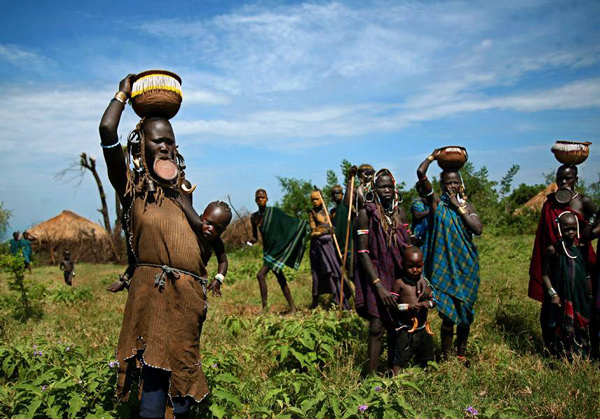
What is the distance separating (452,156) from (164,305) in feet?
10.8

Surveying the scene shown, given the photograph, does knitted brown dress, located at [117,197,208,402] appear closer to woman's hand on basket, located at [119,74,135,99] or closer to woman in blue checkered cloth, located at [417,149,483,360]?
woman's hand on basket, located at [119,74,135,99]

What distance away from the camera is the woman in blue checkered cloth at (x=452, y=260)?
490 cm

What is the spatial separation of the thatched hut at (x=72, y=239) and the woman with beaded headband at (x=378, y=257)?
1684 centimetres

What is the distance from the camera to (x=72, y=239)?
20.6 m

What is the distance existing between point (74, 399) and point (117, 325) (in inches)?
136

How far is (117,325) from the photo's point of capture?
6535 mm

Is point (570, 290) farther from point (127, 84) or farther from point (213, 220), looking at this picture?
point (127, 84)

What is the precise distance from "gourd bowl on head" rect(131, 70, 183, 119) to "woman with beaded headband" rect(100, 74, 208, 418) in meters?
0.05

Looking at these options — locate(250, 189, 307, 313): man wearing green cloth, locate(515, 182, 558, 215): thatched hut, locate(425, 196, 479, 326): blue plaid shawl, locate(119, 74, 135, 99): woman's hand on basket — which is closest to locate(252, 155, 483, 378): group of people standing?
locate(425, 196, 479, 326): blue plaid shawl

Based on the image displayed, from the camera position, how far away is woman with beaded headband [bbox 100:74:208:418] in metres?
2.79

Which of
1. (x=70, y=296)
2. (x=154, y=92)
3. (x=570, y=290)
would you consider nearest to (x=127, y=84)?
(x=154, y=92)

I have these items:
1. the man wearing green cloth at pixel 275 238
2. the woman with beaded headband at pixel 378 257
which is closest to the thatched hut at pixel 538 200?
the man wearing green cloth at pixel 275 238

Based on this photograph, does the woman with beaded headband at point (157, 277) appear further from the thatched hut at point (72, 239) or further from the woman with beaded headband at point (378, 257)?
the thatched hut at point (72, 239)

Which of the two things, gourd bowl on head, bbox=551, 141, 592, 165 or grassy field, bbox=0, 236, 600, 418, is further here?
gourd bowl on head, bbox=551, 141, 592, 165
